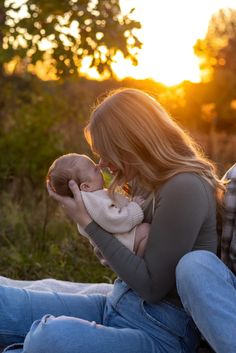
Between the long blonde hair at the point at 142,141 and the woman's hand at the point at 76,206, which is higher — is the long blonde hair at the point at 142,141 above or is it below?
above

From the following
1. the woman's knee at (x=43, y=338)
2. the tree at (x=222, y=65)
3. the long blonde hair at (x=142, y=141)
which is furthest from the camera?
the tree at (x=222, y=65)

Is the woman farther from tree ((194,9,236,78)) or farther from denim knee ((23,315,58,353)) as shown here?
tree ((194,9,236,78))

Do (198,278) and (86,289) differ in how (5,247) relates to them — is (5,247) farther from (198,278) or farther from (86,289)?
(198,278)

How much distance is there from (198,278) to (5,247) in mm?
2718

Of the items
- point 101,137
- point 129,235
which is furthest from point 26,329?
point 101,137

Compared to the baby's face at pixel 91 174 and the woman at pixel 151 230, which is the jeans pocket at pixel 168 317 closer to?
the woman at pixel 151 230

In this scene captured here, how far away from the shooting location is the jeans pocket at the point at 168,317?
2531 millimetres

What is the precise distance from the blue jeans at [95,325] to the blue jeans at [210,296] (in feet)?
0.68

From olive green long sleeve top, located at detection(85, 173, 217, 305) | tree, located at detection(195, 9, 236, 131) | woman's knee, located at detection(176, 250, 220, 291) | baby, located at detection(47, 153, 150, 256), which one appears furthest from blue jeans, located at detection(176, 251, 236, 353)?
tree, located at detection(195, 9, 236, 131)

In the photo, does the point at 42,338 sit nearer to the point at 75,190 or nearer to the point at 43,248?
the point at 75,190

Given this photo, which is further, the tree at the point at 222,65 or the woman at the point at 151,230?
the tree at the point at 222,65

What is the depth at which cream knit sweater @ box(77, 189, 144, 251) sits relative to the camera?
8.41ft

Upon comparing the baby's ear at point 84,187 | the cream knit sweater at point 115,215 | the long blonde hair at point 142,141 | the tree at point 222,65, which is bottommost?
the tree at point 222,65

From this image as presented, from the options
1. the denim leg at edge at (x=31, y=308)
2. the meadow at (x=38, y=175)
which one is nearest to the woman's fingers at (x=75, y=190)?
the denim leg at edge at (x=31, y=308)
